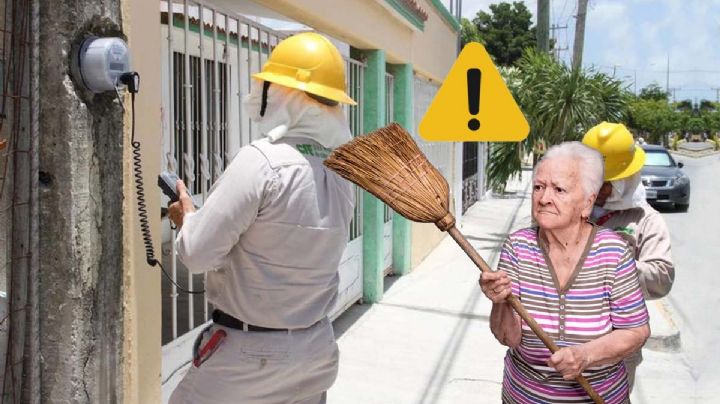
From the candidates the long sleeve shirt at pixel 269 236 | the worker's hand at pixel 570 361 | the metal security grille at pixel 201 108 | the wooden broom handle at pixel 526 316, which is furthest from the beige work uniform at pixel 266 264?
the metal security grille at pixel 201 108

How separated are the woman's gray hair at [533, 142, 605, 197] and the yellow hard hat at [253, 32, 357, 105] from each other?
2.41ft

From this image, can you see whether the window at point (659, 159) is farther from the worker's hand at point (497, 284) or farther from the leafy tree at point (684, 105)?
the leafy tree at point (684, 105)

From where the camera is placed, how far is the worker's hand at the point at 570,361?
242cm

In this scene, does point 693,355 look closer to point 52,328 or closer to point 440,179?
point 440,179

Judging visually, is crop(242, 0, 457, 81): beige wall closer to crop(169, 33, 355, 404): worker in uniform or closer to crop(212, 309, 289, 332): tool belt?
crop(169, 33, 355, 404): worker in uniform

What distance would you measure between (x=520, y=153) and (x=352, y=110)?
239 inches

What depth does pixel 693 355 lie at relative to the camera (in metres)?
6.41

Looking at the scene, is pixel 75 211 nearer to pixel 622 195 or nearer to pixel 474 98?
pixel 622 195

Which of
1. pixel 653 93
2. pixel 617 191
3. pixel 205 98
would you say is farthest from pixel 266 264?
pixel 653 93

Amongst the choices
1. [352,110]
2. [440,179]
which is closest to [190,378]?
[440,179]

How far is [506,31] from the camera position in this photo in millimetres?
50156

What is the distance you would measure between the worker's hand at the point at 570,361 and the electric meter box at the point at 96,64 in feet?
5.58

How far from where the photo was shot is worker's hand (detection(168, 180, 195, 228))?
8.39 feet

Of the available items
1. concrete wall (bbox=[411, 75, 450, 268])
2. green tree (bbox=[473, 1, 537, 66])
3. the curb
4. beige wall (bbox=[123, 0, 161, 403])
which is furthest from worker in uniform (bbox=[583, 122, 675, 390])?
green tree (bbox=[473, 1, 537, 66])
